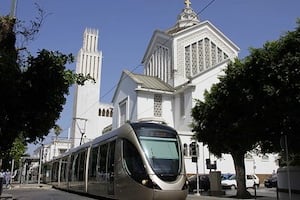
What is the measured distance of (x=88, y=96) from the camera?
94312mm

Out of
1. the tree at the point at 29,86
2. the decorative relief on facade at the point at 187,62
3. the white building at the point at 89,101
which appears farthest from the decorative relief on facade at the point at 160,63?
the tree at the point at 29,86

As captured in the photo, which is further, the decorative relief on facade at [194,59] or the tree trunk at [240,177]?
the decorative relief on facade at [194,59]

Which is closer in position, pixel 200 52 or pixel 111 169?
pixel 111 169

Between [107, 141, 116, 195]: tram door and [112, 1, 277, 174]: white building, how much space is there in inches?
1419

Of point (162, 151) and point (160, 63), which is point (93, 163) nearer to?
point (162, 151)

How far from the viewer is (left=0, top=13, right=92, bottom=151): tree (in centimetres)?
1231

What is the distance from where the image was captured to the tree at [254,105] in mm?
18109

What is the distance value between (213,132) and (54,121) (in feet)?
45.4

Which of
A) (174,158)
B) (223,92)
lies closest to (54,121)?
(174,158)

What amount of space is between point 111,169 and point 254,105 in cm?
884

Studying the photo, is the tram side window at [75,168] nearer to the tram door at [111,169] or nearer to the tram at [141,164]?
the tram at [141,164]

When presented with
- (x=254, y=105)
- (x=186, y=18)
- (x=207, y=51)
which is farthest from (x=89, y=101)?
(x=254, y=105)

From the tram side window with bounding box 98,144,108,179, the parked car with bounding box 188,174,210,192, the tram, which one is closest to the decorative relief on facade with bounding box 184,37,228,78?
the parked car with bounding box 188,174,210,192

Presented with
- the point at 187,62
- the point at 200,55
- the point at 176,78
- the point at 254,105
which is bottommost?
the point at 254,105
